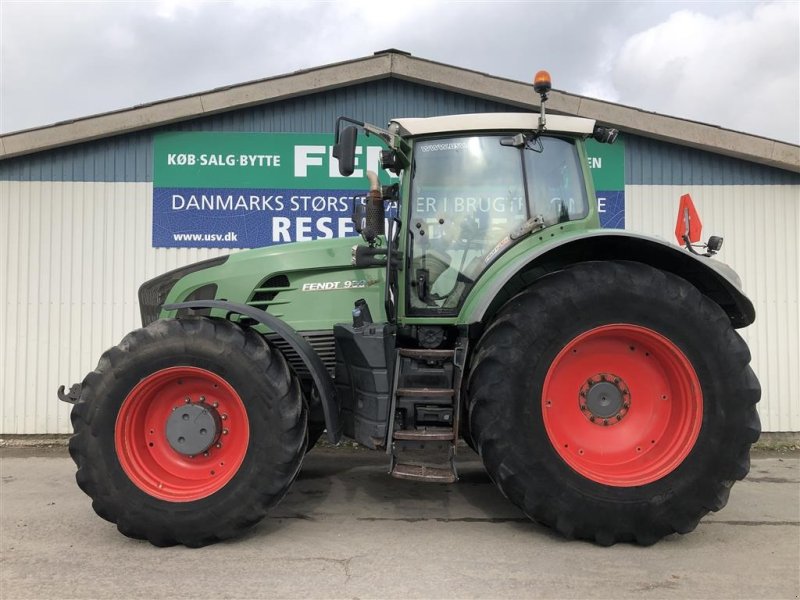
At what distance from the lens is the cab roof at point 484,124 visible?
11.0 feet

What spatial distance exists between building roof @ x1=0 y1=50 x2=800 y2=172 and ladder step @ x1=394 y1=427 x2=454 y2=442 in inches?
157

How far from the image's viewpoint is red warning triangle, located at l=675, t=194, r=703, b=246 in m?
3.75

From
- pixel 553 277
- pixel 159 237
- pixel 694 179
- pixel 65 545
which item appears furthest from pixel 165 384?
pixel 694 179

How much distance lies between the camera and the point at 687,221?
12.1 feet

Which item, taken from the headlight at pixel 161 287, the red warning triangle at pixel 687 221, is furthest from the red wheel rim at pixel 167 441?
the red warning triangle at pixel 687 221

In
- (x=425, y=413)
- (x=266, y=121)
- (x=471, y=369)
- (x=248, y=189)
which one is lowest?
(x=425, y=413)

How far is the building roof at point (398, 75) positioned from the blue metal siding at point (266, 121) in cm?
12

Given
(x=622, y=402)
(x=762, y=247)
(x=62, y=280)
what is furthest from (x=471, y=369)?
(x=62, y=280)

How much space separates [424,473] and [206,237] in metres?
3.98

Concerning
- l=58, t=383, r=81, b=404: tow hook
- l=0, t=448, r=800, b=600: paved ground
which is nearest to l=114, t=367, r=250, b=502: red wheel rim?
l=0, t=448, r=800, b=600: paved ground

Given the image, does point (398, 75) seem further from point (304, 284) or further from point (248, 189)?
point (304, 284)

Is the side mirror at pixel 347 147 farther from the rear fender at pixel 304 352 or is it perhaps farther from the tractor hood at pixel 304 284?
the rear fender at pixel 304 352

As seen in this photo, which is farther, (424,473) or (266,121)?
(266,121)

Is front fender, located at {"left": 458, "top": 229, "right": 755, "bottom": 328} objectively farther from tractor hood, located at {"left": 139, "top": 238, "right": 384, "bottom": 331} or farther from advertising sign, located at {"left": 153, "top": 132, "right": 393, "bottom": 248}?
advertising sign, located at {"left": 153, "top": 132, "right": 393, "bottom": 248}
